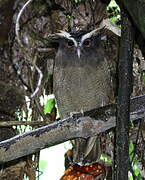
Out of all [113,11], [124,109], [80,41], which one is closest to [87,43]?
[80,41]

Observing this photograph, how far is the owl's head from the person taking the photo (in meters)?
2.54

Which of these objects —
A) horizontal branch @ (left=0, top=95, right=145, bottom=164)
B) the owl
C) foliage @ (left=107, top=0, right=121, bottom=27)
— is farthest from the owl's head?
horizontal branch @ (left=0, top=95, right=145, bottom=164)

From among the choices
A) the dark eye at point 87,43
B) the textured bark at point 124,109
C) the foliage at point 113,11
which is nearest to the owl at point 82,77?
the dark eye at point 87,43

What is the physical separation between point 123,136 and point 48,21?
146 cm

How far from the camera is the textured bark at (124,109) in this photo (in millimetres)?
1681

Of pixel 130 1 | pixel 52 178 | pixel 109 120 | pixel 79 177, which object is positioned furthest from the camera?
pixel 52 178

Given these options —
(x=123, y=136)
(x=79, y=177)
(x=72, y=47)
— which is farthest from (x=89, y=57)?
(x=123, y=136)

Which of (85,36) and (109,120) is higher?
(85,36)

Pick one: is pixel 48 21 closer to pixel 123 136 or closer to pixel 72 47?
pixel 72 47

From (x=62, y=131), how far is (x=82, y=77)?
3.32 feet

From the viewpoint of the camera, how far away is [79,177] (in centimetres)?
220

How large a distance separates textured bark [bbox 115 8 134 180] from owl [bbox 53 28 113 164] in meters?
0.75

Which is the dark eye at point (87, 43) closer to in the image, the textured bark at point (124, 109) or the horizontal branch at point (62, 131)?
the textured bark at point (124, 109)

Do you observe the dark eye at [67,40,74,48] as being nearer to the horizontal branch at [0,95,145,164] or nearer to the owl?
the owl
